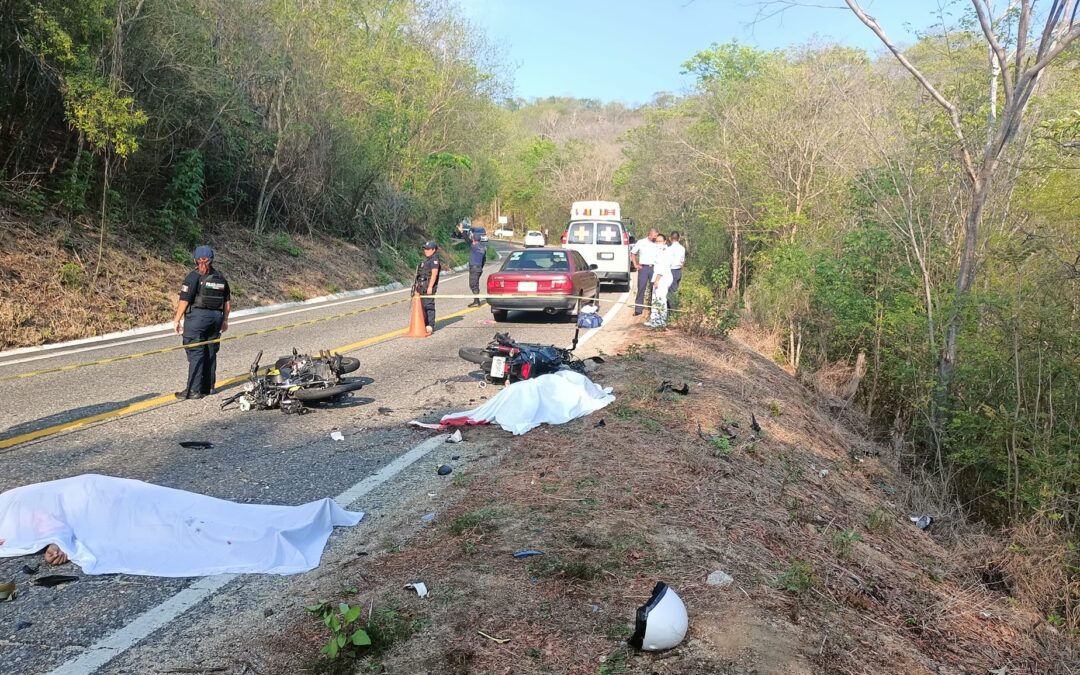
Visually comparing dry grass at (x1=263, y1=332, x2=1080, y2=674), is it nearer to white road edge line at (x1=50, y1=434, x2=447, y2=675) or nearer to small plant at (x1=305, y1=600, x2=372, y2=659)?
small plant at (x1=305, y1=600, x2=372, y2=659)

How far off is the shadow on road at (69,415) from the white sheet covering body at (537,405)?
368 cm

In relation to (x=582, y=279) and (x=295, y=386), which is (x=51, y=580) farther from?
(x=582, y=279)

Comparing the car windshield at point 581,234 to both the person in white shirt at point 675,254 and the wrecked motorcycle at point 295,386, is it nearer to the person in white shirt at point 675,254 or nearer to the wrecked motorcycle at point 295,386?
the person in white shirt at point 675,254

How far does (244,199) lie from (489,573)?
927 inches

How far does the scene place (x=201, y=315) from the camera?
8844 millimetres

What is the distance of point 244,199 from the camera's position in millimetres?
24828

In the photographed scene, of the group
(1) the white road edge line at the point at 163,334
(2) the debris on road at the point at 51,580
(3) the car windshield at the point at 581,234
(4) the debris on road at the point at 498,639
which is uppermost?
(3) the car windshield at the point at 581,234

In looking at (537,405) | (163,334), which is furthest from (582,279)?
(537,405)

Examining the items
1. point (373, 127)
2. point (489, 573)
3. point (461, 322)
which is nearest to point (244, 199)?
point (373, 127)

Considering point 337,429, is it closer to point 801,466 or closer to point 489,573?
point 489,573

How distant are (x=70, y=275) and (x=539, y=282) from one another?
912 cm

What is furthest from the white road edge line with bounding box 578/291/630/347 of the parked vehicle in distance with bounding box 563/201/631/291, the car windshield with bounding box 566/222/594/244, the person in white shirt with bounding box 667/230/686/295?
the car windshield with bounding box 566/222/594/244

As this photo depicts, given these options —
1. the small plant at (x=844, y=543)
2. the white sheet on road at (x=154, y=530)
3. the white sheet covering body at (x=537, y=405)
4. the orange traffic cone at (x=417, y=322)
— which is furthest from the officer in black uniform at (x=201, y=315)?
the small plant at (x=844, y=543)

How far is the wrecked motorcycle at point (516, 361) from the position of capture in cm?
923
